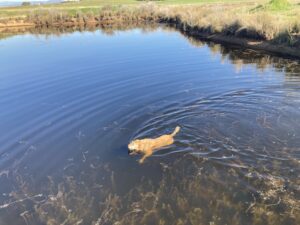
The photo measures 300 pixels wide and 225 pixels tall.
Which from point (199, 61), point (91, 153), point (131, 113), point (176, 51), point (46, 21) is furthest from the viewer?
point (46, 21)

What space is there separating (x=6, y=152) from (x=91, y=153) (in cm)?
282

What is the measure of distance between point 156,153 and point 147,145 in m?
0.37

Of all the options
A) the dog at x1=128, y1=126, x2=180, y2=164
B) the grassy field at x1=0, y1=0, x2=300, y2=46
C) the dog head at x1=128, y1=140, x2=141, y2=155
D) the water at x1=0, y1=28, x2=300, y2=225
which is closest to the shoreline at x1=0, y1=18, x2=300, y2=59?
the grassy field at x1=0, y1=0, x2=300, y2=46

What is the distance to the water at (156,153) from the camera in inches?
315

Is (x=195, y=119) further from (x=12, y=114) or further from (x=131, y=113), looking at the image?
(x=12, y=114)

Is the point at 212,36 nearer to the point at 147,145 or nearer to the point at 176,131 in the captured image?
the point at 176,131

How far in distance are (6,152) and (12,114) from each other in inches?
141

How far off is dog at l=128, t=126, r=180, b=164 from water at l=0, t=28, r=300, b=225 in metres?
0.27

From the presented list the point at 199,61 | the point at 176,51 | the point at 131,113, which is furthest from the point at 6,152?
the point at 176,51

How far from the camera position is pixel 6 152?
11.1 meters

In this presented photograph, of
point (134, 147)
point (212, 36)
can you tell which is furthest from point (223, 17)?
point (134, 147)

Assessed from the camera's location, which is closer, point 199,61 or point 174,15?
point 199,61

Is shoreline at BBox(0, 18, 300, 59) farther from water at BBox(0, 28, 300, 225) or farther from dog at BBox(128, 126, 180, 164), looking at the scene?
dog at BBox(128, 126, 180, 164)

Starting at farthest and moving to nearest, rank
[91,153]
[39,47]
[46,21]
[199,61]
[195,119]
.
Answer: [46,21]
[39,47]
[199,61]
[195,119]
[91,153]
